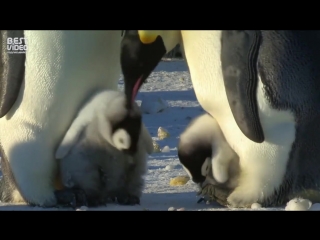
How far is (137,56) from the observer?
2459 mm

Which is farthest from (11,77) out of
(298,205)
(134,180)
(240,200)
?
(298,205)

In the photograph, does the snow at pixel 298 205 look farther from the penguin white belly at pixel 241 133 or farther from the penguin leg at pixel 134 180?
the penguin leg at pixel 134 180

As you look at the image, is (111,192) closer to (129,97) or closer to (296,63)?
(129,97)

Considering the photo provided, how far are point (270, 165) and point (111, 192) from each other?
46cm

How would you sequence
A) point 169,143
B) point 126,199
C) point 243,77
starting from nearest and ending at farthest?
point 243,77, point 126,199, point 169,143

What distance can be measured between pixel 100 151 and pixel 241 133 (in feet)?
1.30

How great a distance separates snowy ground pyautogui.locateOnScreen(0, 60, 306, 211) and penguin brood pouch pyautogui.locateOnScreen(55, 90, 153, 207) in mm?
56

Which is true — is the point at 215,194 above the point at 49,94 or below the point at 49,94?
below

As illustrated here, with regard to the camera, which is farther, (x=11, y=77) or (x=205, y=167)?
(x=205, y=167)

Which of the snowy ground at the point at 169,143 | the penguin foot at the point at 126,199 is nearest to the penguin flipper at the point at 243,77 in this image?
the snowy ground at the point at 169,143

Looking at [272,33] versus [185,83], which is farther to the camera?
[185,83]

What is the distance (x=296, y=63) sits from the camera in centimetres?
249

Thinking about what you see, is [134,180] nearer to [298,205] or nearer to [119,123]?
[119,123]
